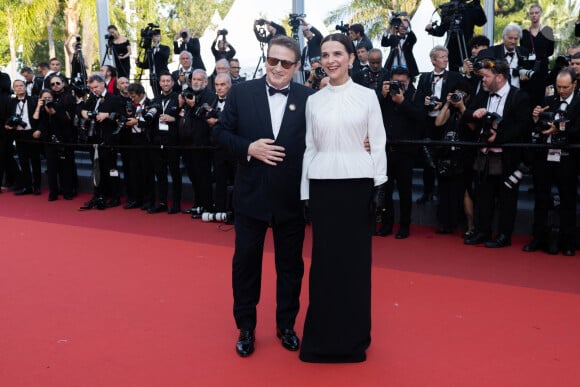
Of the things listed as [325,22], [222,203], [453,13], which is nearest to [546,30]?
[453,13]

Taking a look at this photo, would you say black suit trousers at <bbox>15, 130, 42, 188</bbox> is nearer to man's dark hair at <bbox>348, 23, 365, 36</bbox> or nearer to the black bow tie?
man's dark hair at <bbox>348, 23, 365, 36</bbox>

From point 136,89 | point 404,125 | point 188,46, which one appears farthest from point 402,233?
point 188,46

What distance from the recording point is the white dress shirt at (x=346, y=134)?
11.1ft

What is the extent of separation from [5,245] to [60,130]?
3.27 meters

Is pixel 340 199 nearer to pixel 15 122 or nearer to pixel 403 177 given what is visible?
pixel 403 177

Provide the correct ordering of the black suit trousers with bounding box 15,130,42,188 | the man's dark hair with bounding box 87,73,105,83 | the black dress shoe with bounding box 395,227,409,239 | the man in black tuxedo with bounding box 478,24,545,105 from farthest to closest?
the black suit trousers with bounding box 15,130,42,188, the man's dark hair with bounding box 87,73,105,83, the man in black tuxedo with bounding box 478,24,545,105, the black dress shoe with bounding box 395,227,409,239

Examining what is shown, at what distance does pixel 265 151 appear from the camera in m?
3.46

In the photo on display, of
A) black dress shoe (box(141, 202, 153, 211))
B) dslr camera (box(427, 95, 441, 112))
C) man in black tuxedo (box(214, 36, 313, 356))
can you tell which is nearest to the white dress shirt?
man in black tuxedo (box(214, 36, 313, 356))

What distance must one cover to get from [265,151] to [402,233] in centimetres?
344

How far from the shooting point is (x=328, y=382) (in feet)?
10.8

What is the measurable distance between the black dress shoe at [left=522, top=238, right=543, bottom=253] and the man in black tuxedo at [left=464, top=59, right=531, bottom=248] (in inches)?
9.0

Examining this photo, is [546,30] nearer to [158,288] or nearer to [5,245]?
[158,288]

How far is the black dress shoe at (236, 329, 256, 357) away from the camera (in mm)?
3642

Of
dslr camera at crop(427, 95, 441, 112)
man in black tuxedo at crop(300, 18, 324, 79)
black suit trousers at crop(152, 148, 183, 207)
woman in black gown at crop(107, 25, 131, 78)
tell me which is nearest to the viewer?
dslr camera at crop(427, 95, 441, 112)
